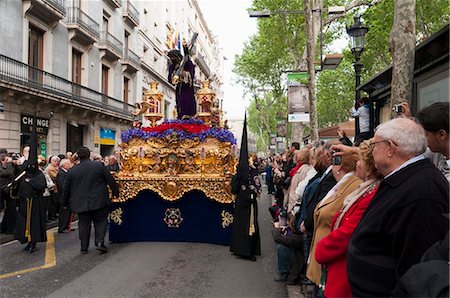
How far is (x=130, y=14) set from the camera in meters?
29.9

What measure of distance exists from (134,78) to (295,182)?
90.1 ft

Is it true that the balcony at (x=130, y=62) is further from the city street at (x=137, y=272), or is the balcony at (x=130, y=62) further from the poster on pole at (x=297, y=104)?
the city street at (x=137, y=272)

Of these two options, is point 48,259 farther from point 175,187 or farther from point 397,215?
point 397,215

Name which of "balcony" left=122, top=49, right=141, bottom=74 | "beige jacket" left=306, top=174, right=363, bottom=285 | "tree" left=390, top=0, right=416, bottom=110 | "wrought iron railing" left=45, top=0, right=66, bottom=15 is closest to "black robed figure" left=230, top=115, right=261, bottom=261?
"tree" left=390, top=0, right=416, bottom=110

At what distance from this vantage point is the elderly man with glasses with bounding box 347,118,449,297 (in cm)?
226

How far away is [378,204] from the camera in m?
2.48

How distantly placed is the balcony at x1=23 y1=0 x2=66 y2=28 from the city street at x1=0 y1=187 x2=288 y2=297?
13733 mm

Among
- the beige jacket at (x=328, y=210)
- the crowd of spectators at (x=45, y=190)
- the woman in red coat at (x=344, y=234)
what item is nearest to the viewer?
the woman in red coat at (x=344, y=234)

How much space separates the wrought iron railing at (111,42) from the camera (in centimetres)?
2570

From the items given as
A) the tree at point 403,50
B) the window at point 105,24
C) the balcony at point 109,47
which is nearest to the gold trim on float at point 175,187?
the tree at point 403,50

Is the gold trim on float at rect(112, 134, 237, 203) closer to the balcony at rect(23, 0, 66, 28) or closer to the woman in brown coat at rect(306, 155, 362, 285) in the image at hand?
the woman in brown coat at rect(306, 155, 362, 285)

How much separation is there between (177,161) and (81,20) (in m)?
17.7

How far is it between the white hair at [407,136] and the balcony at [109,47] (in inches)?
989

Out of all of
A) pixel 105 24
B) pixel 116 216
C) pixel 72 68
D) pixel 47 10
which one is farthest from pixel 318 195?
pixel 105 24
